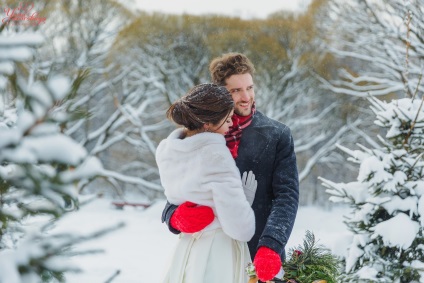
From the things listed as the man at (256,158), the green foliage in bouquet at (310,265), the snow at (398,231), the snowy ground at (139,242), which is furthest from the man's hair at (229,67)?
the snow at (398,231)

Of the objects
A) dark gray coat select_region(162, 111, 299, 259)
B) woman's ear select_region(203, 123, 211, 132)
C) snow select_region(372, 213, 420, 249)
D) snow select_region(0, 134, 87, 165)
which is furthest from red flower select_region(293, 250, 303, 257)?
snow select_region(0, 134, 87, 165)

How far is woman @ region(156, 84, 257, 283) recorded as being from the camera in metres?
2.50

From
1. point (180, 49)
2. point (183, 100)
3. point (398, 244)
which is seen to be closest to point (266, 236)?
point (183, 100)

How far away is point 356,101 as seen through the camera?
62.7 feet

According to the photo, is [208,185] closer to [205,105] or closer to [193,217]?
[193,217]

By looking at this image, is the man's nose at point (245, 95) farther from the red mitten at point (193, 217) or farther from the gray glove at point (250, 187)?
the red mitten at point (193, 217)

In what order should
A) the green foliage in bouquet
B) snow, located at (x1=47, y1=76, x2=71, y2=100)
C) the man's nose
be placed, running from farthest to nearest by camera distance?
the man's nose, the green foliage in bouquet, snow, located at (x1=47, y1=76, x2=71, y2=100)

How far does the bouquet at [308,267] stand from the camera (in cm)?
246

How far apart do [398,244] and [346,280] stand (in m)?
0.43

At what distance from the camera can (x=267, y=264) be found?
2.41 meters

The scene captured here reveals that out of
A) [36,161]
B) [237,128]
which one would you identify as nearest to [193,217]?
[237,128]

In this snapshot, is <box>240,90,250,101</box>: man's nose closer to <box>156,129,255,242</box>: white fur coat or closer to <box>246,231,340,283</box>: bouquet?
<box>156,129,255,242</box>: white fur coat

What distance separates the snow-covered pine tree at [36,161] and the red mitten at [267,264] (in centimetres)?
155

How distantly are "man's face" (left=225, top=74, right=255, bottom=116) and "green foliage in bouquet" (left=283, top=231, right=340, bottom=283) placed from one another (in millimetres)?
Result: 734
